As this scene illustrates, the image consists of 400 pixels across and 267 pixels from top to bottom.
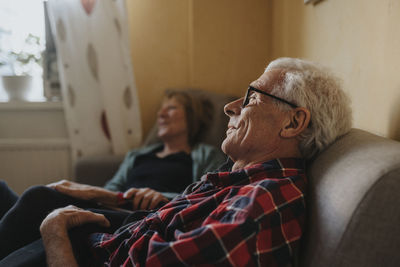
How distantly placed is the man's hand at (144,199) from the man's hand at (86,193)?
0.07m

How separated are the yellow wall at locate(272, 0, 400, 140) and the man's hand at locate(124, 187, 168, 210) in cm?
82

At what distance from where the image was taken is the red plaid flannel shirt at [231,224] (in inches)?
27.3

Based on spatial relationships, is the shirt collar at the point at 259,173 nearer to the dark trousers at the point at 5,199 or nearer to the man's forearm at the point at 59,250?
the man's forearm at the point at 59,250

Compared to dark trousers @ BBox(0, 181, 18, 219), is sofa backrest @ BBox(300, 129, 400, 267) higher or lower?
higher

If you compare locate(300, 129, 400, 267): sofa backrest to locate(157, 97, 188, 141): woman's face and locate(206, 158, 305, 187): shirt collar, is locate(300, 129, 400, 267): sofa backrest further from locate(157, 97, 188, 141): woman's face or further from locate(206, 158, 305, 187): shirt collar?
locate(157, 97, 188, 141): woman's face

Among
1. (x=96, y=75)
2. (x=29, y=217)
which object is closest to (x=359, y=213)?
(x=29, y=217)

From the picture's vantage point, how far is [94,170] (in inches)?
82.1

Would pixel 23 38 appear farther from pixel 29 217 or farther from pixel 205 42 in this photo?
pixel 29 217

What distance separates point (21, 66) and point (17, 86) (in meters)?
0.21

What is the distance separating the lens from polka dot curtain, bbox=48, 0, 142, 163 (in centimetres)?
221

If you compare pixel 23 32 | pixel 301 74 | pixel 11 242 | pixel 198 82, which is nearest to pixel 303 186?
pixel 301 74

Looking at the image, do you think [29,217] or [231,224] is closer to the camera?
[231,224]

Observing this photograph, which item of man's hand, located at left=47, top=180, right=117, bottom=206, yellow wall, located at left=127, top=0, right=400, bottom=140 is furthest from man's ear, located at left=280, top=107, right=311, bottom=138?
yellow wall, located at left=127, top=0, right=400, bottom=140

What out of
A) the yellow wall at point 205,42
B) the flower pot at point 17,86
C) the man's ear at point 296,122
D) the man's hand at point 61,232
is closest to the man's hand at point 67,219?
the man's hand at point 61,232
